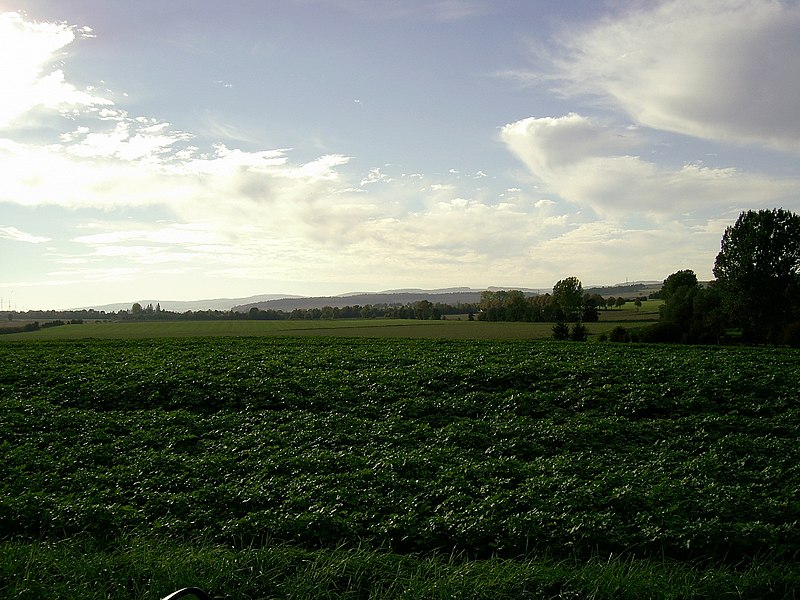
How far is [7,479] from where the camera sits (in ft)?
31.2

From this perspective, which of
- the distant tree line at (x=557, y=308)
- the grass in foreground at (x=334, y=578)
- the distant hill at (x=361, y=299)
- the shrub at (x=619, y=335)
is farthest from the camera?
the distant hill at (x=361, y=299)

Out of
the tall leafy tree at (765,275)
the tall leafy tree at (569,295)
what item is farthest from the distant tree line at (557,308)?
the tall leafy tree at (765,275)

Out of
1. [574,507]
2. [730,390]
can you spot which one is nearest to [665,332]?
[730,390]

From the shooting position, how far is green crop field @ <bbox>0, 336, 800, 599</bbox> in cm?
575

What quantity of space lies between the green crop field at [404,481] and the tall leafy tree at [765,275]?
108 ft

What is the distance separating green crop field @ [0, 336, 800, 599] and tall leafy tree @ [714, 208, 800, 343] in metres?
32.9

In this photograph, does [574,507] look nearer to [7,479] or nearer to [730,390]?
[730,390]

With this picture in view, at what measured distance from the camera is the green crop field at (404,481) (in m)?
5.75

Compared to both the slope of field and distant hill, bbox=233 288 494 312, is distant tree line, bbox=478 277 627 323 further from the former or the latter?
distant hill, bbox=233 288 494 312

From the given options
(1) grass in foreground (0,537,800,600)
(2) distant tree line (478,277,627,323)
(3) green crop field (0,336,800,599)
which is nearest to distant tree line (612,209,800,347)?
(2) distant tree line (478,277,627,323)

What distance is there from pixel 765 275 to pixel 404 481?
45823 mm

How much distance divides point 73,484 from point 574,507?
7.78 metres

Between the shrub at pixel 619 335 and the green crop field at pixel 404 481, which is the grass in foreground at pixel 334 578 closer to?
the green crop field at pixel 404 481

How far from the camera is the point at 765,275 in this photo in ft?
146
